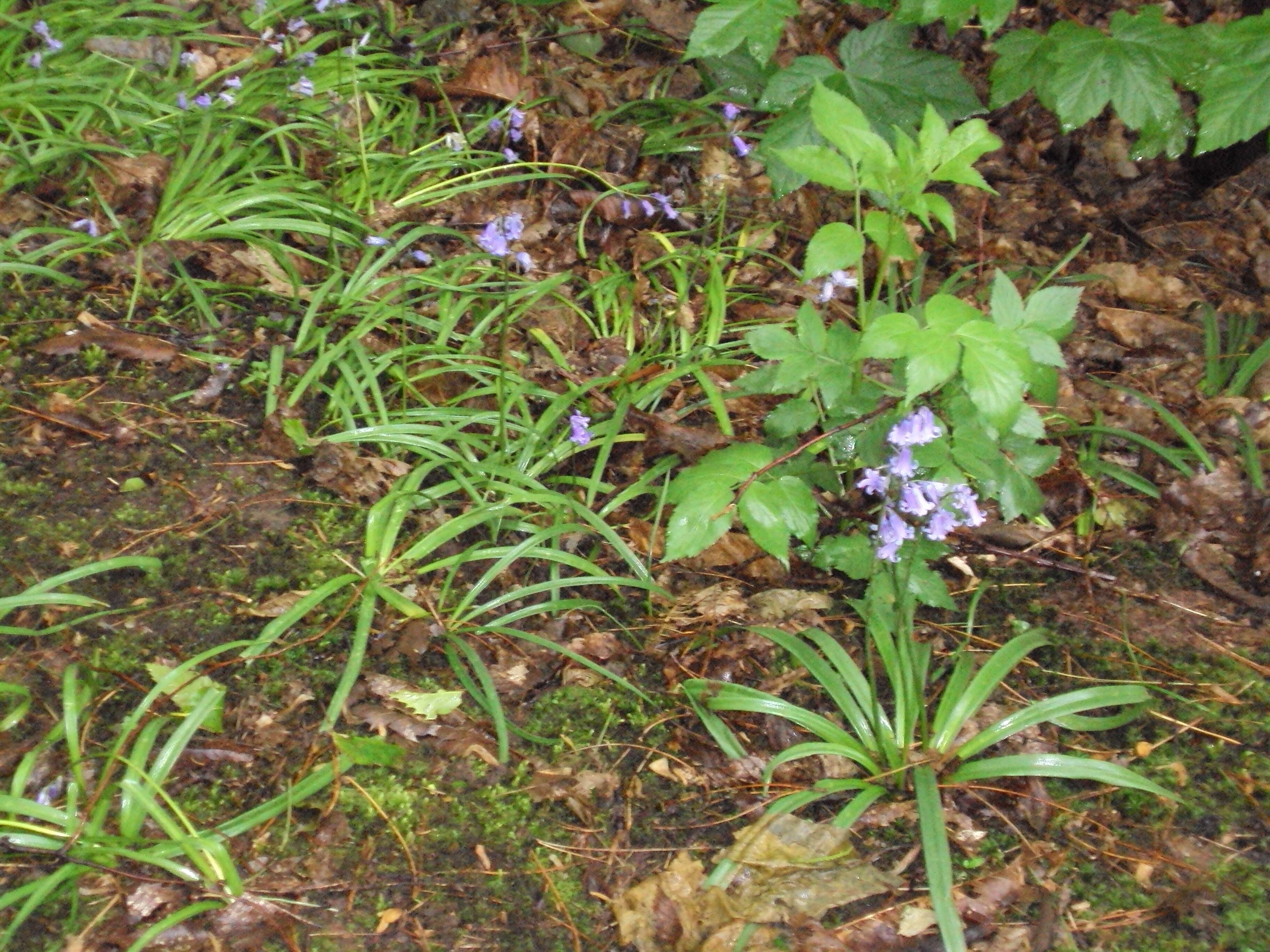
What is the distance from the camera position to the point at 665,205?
3.42m

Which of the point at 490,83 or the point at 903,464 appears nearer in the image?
the point at 903,464

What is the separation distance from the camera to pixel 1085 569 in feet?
8.58

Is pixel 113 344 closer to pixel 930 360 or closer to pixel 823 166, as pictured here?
pixel 823 166

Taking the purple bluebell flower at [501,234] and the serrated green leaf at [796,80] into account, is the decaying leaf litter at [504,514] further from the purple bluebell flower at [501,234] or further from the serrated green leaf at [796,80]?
the serrated green leaf at [796,80]

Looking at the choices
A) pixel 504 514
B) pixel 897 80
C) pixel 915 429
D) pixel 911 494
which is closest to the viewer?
pixel 915 429

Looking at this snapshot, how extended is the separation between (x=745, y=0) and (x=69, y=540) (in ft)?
6.65

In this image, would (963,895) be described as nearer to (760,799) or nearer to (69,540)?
(760,799)

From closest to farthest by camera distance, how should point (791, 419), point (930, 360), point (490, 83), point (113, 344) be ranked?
1. point (930, 360)
2. point (791, 419)
3. point (113, 344)
4. point (490, 83)

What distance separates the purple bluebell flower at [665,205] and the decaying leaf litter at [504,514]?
0.12 ft

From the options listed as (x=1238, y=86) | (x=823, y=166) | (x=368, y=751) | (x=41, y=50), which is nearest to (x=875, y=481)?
(x=823, y=166)

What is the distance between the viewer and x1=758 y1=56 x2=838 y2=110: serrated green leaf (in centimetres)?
281

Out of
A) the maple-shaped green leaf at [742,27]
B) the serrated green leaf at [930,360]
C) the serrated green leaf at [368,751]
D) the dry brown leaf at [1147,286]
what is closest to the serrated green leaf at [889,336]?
the serrated green leaf at [930,360]

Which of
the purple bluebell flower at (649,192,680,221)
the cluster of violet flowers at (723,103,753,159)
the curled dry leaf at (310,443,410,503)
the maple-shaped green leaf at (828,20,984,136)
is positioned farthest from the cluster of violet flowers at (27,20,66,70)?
the maple-shaped green leaf at (828,20,984,136)

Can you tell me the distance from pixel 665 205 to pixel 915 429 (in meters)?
1.79
